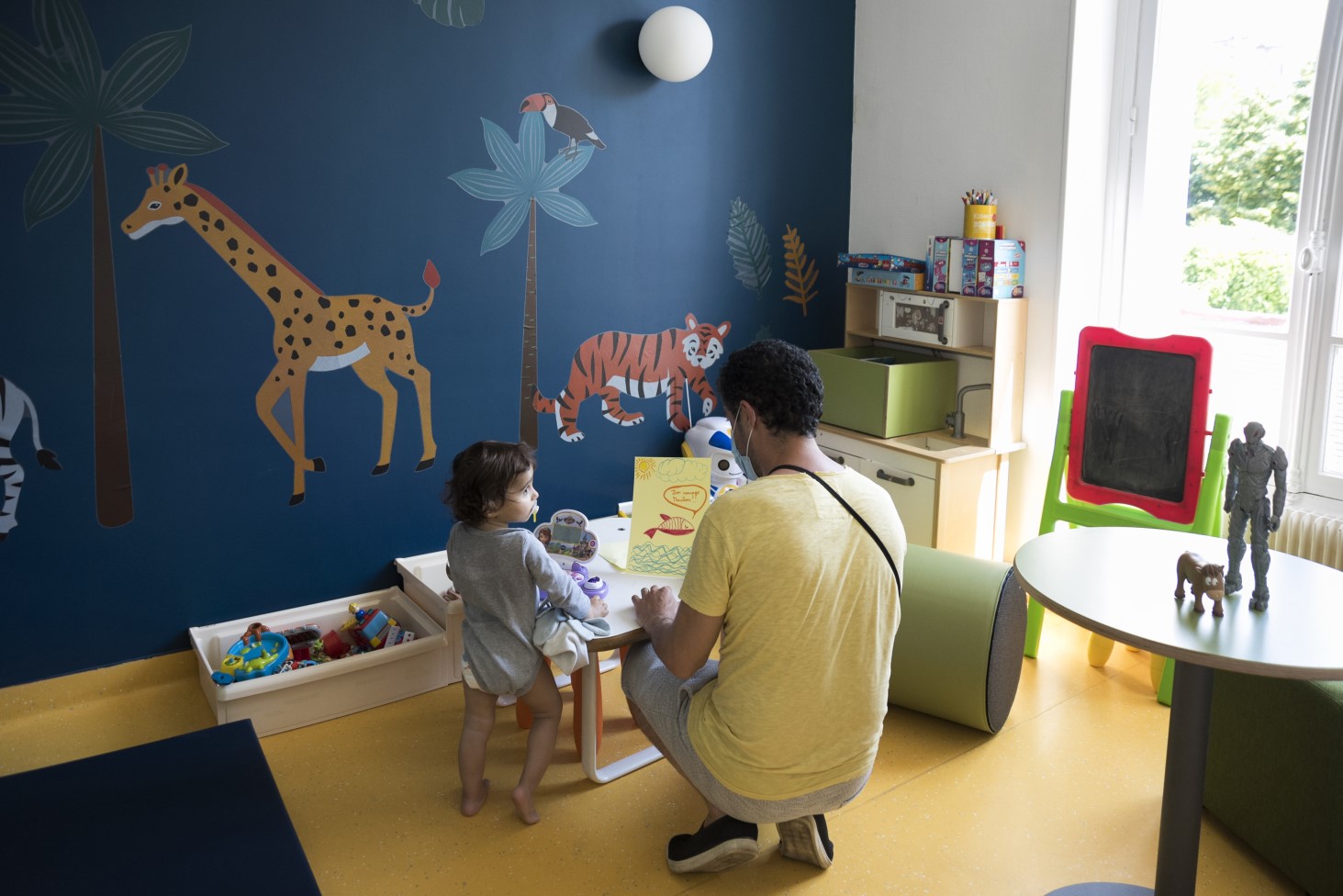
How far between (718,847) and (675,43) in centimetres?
261

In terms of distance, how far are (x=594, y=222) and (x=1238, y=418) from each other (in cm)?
228

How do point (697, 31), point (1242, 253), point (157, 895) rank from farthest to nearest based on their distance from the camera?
point (697, 31) → point (1242, 253) → point (157, 895)

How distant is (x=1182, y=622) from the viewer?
184 centimetres

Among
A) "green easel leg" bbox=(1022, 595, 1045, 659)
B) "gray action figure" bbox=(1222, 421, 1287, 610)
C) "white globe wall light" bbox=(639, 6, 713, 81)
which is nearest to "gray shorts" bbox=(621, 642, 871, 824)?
"gray action figure" bbox=(1222, 421, 1287, 610)

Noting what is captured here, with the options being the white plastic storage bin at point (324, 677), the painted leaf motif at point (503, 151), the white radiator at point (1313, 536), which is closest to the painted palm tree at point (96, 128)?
the white plastic storage bin at point (324, 677)

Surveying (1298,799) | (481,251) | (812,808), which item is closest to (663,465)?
(812,808)

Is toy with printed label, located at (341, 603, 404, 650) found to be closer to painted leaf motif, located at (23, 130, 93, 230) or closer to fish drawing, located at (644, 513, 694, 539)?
fish drawing, located at (644, 513, 694, 539)

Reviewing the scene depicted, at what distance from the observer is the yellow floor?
2.29 m

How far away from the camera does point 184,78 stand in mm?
2914

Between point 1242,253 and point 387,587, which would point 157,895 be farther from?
point 1242,253

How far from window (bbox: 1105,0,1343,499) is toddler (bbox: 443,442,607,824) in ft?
7.54

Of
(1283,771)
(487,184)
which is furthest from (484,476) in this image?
(1283,771)

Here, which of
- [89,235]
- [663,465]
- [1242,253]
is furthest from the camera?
[1242,253]

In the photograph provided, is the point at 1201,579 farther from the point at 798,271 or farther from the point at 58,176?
the point at 58,176
